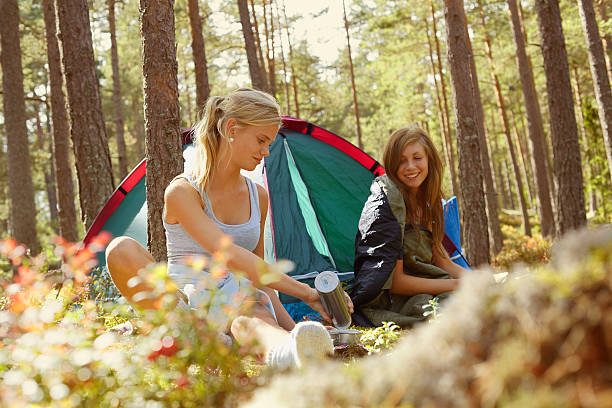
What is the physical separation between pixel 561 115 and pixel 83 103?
533cm

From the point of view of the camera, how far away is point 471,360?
95cm

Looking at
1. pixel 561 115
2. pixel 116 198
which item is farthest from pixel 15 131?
pixel 561 115

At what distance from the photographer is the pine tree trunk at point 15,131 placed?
8508mm

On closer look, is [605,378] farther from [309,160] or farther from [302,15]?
[302,15]

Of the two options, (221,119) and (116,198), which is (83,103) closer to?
(116,198)

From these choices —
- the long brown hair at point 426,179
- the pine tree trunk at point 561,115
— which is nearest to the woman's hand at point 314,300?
the long brown hair at point 426,179

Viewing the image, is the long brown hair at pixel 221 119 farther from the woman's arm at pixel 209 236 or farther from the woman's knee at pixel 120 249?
the woman's knee at pixel 120 249

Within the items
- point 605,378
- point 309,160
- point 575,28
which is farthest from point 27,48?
point 605,378

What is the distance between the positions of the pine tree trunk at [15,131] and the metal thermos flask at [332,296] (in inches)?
289

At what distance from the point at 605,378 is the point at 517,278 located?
0.30 metres

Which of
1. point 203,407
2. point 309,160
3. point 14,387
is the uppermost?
point 309,160

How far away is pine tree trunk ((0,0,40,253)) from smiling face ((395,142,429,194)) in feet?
23.1

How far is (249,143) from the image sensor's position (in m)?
2.69

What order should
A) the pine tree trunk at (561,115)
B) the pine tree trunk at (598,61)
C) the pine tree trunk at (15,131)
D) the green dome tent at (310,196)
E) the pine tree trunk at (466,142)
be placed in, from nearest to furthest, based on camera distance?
the green dome tent at (310,196) < the pine tree trunk at (561,115) < the pine tree trunk at (466,142) < the pine tree trunk at (598,61) < the pine tree trunk at (15,131)
